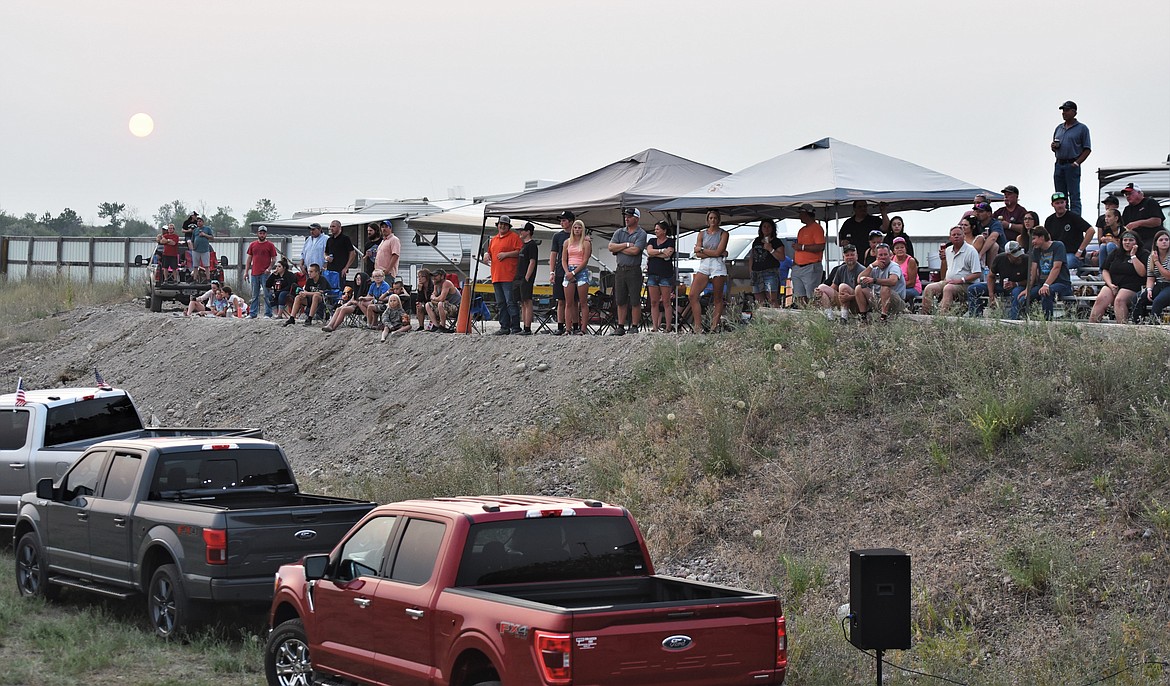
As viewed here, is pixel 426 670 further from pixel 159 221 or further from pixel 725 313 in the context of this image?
pixel 159 221

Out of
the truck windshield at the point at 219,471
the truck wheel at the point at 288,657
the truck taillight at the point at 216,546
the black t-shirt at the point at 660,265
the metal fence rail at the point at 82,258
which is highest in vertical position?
the metal fence rail at the point at 82,258

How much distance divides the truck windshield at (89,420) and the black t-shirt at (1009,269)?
10.7 meters

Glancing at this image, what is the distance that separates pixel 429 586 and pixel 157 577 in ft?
14.9

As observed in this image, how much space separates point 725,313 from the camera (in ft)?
61.7

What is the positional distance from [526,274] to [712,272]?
3.99m

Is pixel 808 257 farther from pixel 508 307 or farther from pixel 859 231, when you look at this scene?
pixel 508 307

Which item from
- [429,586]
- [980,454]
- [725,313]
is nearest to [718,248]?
[725,313]

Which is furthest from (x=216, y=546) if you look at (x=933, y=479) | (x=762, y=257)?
(x=762, y=257)

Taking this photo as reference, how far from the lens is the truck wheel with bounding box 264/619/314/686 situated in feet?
31.1

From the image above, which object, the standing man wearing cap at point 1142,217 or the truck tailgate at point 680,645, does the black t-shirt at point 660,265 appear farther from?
the truck tailgate at point 680,645

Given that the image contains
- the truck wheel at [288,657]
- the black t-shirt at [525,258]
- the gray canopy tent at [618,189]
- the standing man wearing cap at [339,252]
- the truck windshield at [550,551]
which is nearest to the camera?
the truck windshield at [550,551]

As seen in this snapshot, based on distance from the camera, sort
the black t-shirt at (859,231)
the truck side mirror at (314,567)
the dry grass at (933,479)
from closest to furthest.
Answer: the truck side mirror at (314,567) < the dry grass at (933,479) < the black t-shirt at (859,231)

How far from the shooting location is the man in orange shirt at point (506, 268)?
69.7 ft

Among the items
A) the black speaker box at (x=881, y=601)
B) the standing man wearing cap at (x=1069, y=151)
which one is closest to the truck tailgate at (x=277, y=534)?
the black speaker box at (x=881, y=601)
